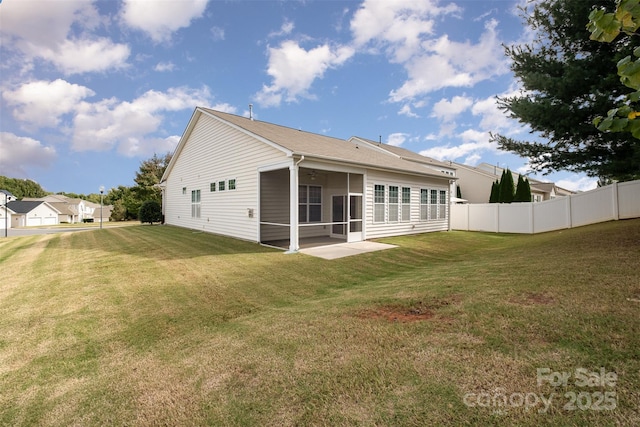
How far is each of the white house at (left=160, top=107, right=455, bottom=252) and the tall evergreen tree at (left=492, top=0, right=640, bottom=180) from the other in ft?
17.9

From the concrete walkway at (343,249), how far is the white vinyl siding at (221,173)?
2.92 meters

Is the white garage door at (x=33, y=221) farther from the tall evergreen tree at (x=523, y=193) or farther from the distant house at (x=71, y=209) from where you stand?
the tall evergreen tree at (x=523, y=193)

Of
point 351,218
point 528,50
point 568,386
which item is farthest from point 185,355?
point 528,50

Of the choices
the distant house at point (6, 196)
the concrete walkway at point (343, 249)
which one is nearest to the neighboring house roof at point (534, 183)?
the concrete walkway at point (343, 249)

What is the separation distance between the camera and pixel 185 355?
338 centimetres

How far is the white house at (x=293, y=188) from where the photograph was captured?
11381mm

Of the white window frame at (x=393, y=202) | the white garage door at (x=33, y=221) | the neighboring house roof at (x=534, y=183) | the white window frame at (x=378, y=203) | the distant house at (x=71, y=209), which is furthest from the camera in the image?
the distant house at (x=71, y=209)

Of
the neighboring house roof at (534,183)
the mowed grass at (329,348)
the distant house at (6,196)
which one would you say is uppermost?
the neighboring house roof at (534,183)

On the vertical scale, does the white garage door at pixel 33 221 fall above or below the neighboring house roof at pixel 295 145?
below

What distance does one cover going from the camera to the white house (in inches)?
448

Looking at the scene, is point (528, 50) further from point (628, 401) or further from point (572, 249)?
point (628, 401)

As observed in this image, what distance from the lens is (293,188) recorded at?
9.95 m

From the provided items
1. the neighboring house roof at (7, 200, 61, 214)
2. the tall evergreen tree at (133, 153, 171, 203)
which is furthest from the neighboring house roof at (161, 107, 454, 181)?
the neighboring house roof at (7, 200, 61, 214)

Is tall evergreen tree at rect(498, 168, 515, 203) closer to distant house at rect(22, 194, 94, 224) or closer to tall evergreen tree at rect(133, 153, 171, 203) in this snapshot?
tall evergreen tree at rect(133, 153, 171, 203)
